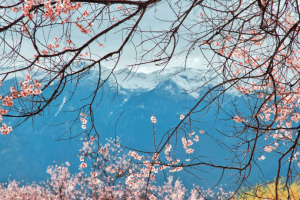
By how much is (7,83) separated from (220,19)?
1344 inches

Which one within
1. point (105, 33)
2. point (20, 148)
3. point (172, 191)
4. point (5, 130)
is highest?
point (20, 148)

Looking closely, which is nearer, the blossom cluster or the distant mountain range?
the blossom cluster

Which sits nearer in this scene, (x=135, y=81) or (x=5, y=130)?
(x=5, y=130)

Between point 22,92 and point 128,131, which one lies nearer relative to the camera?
point 22,92

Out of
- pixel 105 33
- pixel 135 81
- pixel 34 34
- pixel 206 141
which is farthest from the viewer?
pixel 135 81

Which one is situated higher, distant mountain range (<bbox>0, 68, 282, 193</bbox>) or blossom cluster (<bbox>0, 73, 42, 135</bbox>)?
distant mountain range (<bbox>0, 68, 282, 193</bbox>)

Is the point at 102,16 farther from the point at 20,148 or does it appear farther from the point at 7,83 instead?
the point at 7,83

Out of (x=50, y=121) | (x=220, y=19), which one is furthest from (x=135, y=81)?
(x=220, y=19)

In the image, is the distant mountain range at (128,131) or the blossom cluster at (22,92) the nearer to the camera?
the blossom cluster at (22,92)

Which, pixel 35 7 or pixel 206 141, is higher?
pixel 206 141

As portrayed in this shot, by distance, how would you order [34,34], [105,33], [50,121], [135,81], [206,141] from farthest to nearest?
[135,81]
[50,121]
[206,141]
[105,33]
[34,34]

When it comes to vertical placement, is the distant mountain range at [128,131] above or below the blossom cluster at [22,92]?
above

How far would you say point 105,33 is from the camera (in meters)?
2.05

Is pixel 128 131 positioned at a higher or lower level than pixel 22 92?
higher
